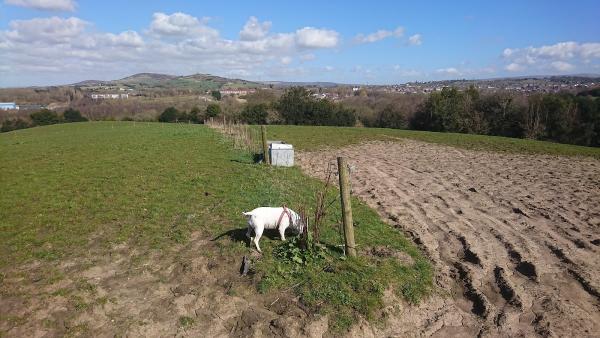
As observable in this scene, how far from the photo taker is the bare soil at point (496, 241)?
17.7 feet

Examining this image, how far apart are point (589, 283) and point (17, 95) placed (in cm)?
17560

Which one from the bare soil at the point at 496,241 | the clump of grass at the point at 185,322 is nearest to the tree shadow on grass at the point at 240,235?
the clump of grass at the point at 185,322

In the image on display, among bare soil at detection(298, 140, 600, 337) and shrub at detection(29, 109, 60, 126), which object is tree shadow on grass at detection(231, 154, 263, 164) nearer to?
bare soil at detection(298, 140, 600, 337)

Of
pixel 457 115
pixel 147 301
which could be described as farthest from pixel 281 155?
pixel 457 115

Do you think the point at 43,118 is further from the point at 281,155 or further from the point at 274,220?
the point at 274,220

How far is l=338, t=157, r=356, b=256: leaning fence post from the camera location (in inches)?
252

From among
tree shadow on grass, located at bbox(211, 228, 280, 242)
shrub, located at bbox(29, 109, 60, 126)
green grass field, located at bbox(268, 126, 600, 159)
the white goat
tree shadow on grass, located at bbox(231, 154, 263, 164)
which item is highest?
shrub, located at bbox(29, 109, 60, 126)

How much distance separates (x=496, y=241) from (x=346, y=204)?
369 centimetres

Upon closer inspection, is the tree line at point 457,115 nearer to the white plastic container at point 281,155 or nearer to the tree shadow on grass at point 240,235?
the white plastic container at point 281,155

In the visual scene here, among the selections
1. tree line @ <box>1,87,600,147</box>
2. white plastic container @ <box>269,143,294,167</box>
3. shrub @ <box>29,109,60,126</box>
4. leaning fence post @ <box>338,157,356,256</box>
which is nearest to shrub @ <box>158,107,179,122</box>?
tree line @ <box>1,87,600,147</box>

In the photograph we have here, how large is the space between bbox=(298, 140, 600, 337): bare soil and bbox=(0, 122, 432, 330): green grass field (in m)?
0.51

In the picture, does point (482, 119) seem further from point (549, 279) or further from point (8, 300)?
point (8, 300)

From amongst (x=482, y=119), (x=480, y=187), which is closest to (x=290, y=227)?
(x=480, y=187)

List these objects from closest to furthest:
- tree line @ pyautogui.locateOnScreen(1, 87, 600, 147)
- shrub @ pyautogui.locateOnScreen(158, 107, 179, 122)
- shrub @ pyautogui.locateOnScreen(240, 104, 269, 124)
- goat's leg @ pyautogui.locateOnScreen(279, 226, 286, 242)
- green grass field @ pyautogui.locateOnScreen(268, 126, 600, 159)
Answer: goat's leg @ pyautogui.locateOnScreen(279, 226, 286, 242)
green grass field @ pyautogui.locateOnScreen(268, 126, 600, 159)
tree line @ pyautogui.locateOnScreen(1, 87, 600, 147)
shrub @ pyautogui.locateOnScreen(240, 104, 269, 124)
shrub @ pyautogui.locateOnScreen(158, 107, 179, 122)
